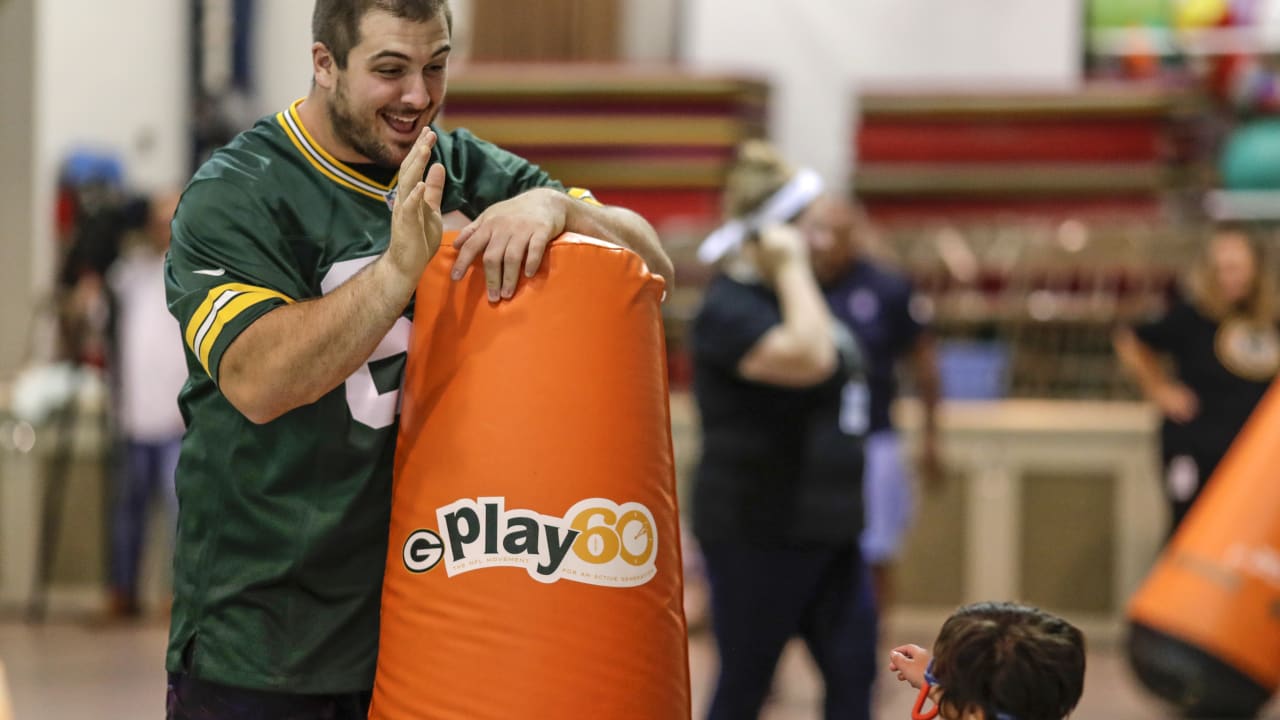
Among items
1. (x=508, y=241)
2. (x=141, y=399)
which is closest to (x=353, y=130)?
(x=508, y=241)

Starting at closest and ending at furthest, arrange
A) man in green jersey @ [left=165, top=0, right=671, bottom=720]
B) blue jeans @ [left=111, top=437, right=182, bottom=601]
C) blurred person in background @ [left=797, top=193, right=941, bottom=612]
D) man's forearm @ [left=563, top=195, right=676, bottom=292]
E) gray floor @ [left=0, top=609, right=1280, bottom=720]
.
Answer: man in green jersey @ [left=165, top=0, right=671, bottom=720], man's forearm @ [left=563, top=195, right=676, bottom=292], blurred person in background @ [left=797, top=193, right=941, bottom=612], gray floor @ [left=0, top=609, right=1280, bottom=720], blue jeans @ [left=111, top=437, right=182, bottom=601]

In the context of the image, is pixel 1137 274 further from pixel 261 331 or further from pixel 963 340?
pixel 261 331

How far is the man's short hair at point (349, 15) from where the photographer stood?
199cm

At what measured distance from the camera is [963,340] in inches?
369

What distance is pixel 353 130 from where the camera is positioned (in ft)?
6.64

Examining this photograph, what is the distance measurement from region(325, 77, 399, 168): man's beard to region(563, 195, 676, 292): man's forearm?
0.75 feet

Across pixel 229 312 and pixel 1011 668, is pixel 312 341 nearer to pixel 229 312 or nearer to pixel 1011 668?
pixel 229 312

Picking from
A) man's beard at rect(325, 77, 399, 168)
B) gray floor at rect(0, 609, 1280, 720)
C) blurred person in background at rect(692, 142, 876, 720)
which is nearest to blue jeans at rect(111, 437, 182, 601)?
gray floor at rect(0, 609, 1280, 720)

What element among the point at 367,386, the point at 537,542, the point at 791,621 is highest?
the point at 367,386

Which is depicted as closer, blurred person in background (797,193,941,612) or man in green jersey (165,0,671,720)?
man in green jersey (165,0,671,720)

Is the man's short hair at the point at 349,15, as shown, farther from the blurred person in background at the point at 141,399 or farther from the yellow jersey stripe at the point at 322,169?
the blurred person in background at the point at 141,399

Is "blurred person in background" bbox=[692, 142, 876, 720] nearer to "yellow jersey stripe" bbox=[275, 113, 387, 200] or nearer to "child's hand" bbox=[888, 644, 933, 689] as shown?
"child's hand" bbox=[888, 644, 933, 689]

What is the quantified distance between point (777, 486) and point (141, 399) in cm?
411

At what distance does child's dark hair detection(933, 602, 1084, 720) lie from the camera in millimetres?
1929
